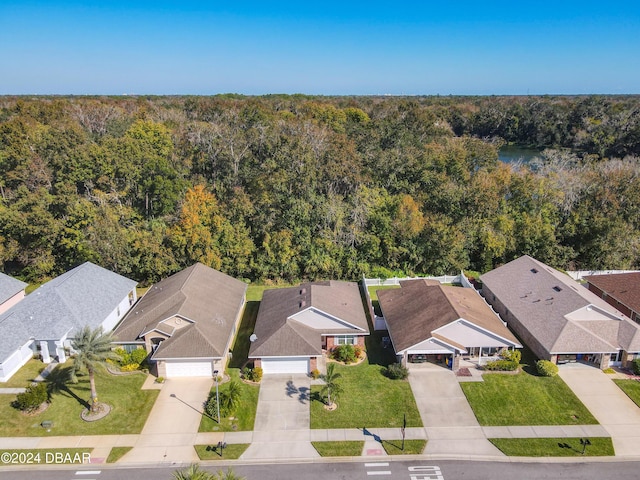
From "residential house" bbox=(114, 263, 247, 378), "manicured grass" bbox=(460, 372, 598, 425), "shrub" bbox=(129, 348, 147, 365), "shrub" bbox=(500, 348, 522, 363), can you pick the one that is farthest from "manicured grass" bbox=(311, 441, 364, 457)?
"shrub" bbox=(129, 348, 147, 365)

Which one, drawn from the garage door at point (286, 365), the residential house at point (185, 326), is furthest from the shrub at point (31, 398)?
the garage door at point (286, 365)

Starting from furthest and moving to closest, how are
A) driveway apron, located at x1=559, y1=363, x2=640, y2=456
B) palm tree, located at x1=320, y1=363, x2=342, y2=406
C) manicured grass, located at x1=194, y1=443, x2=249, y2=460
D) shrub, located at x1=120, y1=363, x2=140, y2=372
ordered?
1. shrub, located at x1=120, y1=363, x2=140, y2=372
2. palm tree, located at x1=320, y1=363, x2=342, y2=406
3. driveway apron, located at x1=559, y1=363, x2=640, y2=456
4. manicured grass, located at x1=194, y1=443, x2=249, y2=460

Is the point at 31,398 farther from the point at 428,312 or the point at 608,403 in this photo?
the point at 608,403

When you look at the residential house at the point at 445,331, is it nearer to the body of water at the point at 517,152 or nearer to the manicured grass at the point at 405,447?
the manicured grass at the point at 405,447

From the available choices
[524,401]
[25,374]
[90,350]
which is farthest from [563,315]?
[25,374]

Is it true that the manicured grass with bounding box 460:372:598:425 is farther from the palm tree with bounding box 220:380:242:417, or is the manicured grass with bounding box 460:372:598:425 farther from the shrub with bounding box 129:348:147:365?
the shrub with bounding box 129:348:147:365

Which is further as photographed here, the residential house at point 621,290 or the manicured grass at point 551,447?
the residential house at point 621,290
